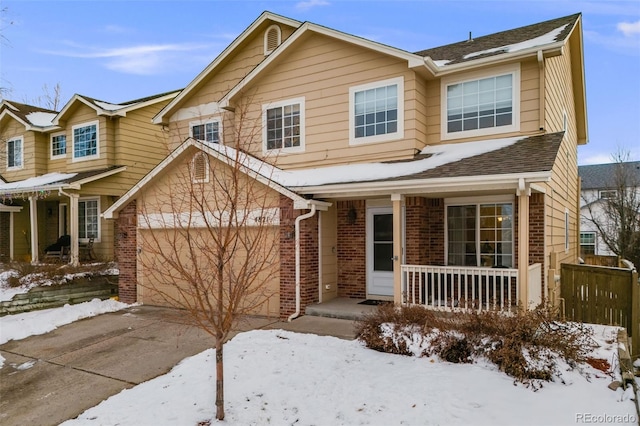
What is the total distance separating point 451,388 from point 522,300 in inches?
114

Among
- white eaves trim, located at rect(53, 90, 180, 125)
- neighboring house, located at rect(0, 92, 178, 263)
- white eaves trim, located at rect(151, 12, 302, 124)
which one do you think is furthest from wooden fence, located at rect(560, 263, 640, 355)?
white eaves trim, located at rect(53, 90, 180, 125)

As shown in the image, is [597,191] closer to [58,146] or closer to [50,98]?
[58,146]

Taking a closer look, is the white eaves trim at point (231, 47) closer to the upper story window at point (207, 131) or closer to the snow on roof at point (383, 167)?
the upper story window at point (207, 131)

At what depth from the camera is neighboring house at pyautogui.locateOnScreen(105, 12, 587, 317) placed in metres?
8.29

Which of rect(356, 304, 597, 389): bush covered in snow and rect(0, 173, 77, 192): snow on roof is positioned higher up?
rect(0, 173, 77, 192): snow on roof

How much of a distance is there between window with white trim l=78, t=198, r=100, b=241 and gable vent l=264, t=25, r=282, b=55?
341 inches

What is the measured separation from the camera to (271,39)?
1228cm

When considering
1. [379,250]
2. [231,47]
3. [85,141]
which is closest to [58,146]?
[85,141]

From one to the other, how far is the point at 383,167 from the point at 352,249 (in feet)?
7.23

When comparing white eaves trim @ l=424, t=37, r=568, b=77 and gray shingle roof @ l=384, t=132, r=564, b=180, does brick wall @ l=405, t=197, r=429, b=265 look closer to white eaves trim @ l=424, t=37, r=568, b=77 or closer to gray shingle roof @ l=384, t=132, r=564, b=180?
gray shingle roof @ l=384, t=132, r=564, b=180

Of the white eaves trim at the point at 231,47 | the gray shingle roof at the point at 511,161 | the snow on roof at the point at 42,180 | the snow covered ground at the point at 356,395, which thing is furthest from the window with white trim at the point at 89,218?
the gray shingle roof at the point at 511,161

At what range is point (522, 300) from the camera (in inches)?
281

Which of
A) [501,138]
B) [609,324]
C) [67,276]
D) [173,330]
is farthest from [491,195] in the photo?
[67,276]

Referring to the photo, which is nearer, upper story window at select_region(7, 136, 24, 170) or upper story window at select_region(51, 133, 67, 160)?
upper story window at select_region(51, 133, 67, 160)
